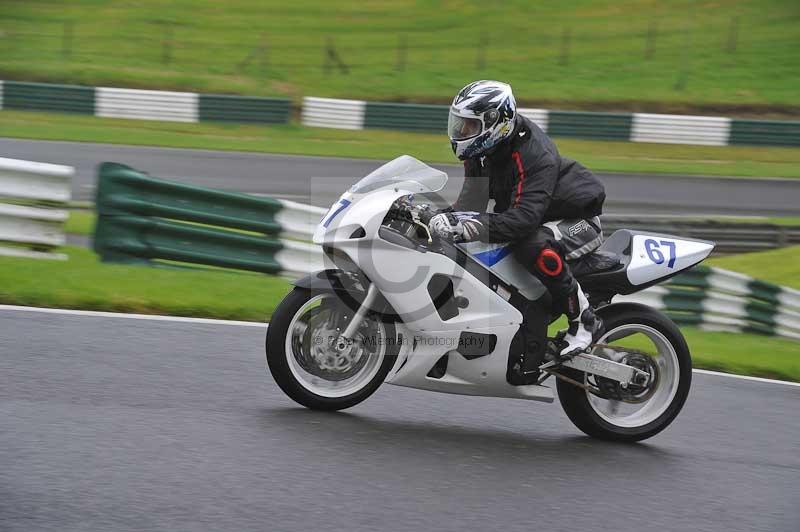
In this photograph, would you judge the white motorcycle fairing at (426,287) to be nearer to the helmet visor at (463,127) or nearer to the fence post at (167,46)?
the helmet visor at (463,127)

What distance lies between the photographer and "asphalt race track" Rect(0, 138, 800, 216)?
17123 mm

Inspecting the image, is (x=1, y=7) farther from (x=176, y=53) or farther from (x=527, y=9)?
(x=527, y=9)

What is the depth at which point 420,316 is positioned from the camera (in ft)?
17.7

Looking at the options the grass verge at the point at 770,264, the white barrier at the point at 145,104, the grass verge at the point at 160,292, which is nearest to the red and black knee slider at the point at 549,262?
the grass verge at the point at 160,292

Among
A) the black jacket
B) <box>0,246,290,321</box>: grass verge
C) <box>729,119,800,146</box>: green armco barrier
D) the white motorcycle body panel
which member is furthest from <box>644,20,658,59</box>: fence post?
the black jacket

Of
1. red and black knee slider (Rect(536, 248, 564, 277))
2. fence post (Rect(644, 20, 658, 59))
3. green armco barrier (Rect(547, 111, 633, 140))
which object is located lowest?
red and black knee slider (Rect(536, 248, 564, 277))

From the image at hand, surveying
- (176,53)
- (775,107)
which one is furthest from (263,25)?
(775,107)

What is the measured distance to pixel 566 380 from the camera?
5781 mm

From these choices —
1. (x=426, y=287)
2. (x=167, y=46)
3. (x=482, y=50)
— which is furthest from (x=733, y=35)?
(x=426, y=287)

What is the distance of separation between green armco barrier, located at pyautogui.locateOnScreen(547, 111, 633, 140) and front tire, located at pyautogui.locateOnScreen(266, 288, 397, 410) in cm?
1932

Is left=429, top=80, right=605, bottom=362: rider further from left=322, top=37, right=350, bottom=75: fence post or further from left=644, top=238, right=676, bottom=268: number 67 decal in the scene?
left=322, top=37, right=350, bottom=75: fence post

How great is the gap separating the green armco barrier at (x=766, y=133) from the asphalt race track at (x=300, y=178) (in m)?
3.70

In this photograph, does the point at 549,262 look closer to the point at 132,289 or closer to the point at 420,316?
the point at 420,316

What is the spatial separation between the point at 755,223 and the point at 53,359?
1290 cm
